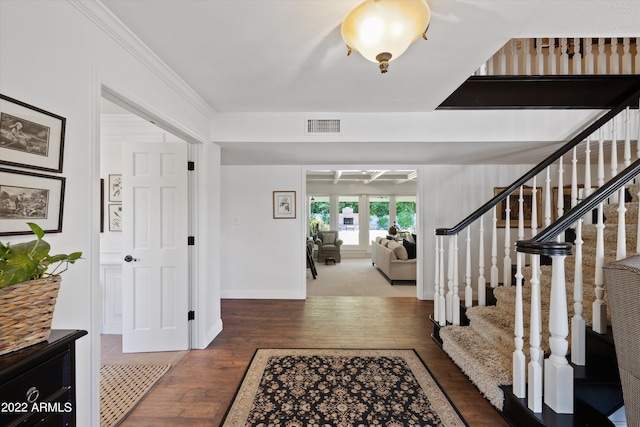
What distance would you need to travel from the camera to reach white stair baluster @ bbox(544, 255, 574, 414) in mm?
1478

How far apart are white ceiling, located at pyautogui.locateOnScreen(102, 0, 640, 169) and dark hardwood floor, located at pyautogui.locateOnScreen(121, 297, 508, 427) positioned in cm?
207

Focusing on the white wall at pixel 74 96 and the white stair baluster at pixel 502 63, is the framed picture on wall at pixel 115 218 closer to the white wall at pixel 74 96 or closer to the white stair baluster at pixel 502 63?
the white wall at pixel 74 96

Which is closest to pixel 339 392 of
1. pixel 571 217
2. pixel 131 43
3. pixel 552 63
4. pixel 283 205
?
pixel 571 217

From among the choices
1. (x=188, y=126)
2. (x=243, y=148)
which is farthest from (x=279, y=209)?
(x=188, y=126)

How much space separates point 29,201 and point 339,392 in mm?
2112

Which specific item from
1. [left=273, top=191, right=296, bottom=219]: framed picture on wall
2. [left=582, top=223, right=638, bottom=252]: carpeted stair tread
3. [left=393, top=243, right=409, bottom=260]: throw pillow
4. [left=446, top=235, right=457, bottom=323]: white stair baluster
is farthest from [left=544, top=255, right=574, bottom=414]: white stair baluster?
[left=393, top=243, right=409, bottom=260]: throw pillow

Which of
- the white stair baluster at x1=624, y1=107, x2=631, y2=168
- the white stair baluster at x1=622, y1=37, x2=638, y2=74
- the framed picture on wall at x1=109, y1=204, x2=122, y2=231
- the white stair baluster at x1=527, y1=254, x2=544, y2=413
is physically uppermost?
the white stair baluster at x1=622, y1=37, x2=638, y2=74

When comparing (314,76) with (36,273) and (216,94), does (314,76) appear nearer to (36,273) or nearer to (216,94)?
(216,94)

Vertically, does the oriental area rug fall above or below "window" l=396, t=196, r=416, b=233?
below

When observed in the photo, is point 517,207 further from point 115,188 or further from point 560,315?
point 115,188

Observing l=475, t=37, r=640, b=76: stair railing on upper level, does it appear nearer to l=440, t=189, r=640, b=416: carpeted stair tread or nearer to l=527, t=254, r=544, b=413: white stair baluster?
l=440, t=189, r=640, b=416: carpeted stair tread

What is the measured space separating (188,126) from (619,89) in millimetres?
4073

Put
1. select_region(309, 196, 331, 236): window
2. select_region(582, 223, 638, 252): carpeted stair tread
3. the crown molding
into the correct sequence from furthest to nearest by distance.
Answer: select_region(309, 196, 331, 236): window → select_region(582, 223, 638, 252): carpeted stair tread → the crown molding

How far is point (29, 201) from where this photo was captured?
112 cm
